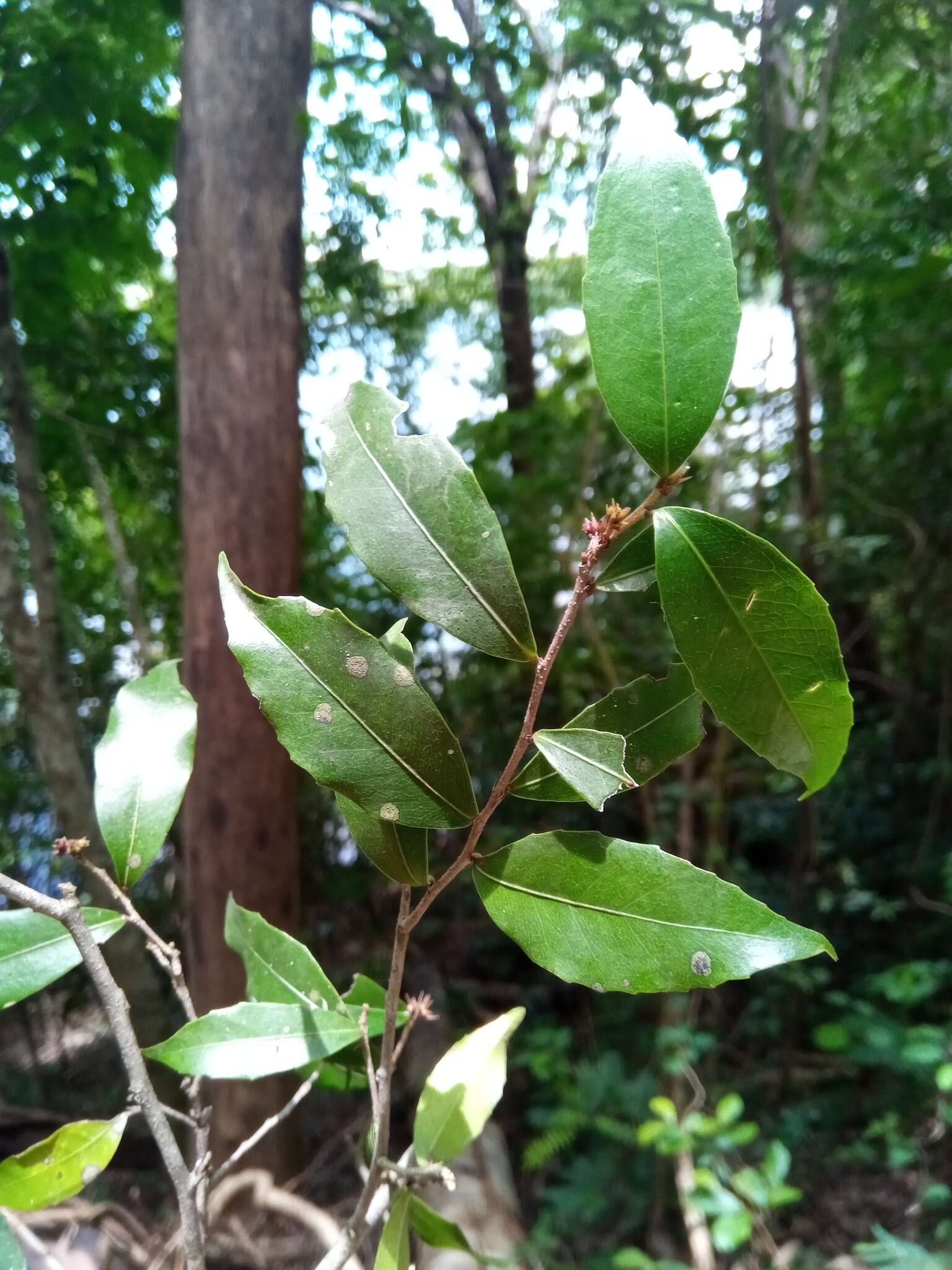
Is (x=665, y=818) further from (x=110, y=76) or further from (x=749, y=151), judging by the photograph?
(x=110, y=76)

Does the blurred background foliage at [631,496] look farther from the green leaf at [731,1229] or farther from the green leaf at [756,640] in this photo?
the green leaf at [756,640]

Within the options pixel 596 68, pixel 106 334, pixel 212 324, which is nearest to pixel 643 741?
pixel 212 324

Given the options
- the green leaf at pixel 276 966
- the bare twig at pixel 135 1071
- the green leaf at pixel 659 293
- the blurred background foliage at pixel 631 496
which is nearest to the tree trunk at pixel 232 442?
the blurred background foliage at pixel 631 496

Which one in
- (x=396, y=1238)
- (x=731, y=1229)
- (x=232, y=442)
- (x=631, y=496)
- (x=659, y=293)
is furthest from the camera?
(x=631, y=496)

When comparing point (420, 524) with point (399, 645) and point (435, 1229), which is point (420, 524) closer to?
point (399, 645)

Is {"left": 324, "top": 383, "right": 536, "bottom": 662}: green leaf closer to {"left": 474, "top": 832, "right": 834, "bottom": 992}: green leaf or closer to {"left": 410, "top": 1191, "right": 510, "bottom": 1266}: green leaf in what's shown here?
{"left": 474, "top": 832, "right": 834, "bottom": 992}: green leaf

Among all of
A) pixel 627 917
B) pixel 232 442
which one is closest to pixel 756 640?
pixel 627 917
